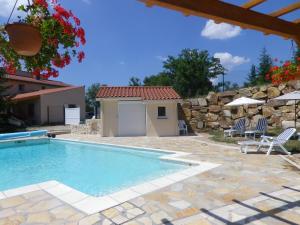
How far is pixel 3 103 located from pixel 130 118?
1331 cm

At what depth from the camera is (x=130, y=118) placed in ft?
56.0

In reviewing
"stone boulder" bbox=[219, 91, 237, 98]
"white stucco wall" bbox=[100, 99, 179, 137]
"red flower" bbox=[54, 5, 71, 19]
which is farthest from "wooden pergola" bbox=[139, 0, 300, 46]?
"stone boulder" bbox=[219, 91, 237, 98]

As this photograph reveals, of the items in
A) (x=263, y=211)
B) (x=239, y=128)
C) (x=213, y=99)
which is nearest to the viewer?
(x=263, y=211)

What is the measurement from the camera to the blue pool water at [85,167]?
7.43 meters

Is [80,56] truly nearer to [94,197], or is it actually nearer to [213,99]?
[94,197]

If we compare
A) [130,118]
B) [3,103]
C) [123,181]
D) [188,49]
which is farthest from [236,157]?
[188,49]

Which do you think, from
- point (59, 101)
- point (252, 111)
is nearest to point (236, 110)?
point (252, 111)

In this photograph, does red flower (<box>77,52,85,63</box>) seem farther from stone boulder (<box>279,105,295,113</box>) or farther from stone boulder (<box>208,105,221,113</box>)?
stone boulder (<box>208,105,221,113</box>)

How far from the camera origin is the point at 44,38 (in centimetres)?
325

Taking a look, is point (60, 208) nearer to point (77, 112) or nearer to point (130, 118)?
Answer: point (130, 118)

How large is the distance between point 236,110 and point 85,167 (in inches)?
409

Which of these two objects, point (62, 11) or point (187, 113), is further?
point (187, 113)

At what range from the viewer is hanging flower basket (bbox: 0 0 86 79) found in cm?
299

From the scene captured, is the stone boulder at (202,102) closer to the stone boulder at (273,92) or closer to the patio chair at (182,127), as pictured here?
the patio chair at (182,127)
